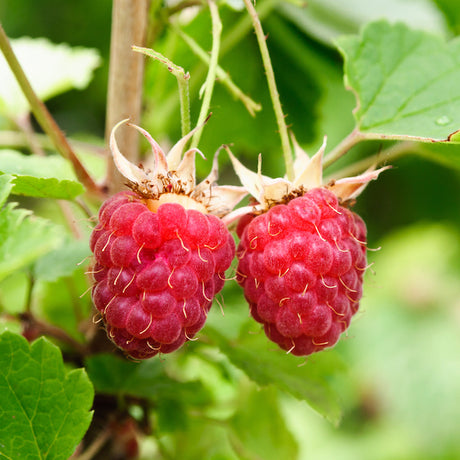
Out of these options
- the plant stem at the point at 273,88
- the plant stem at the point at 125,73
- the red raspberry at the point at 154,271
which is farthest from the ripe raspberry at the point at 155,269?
the plant stem at the point at 125,73

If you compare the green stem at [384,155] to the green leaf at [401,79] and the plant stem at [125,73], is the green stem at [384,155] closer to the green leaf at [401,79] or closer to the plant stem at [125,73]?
the green leaf at [401,79]

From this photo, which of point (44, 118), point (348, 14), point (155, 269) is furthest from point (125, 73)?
point (348, 14)

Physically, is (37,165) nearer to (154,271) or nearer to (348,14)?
(154,271)

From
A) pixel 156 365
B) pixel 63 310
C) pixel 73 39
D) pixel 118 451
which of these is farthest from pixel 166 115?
pixel 73 39

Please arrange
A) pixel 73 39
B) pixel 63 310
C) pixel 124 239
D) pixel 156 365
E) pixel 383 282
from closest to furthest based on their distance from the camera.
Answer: pixel 124 239 → pixel 156 365 → pixel 63 310 → pixel 73 39 → pixel 383 282

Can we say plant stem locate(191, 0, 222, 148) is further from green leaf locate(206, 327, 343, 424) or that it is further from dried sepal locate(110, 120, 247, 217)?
green leaf locate(206, 327, 343, 424)

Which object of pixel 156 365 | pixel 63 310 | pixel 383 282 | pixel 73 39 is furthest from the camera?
pixel 383 282

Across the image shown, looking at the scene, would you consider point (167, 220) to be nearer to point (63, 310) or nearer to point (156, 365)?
point (156, 365)

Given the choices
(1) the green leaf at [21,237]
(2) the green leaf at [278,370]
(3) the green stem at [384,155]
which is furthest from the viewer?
(3) the green stem at [384,155]
